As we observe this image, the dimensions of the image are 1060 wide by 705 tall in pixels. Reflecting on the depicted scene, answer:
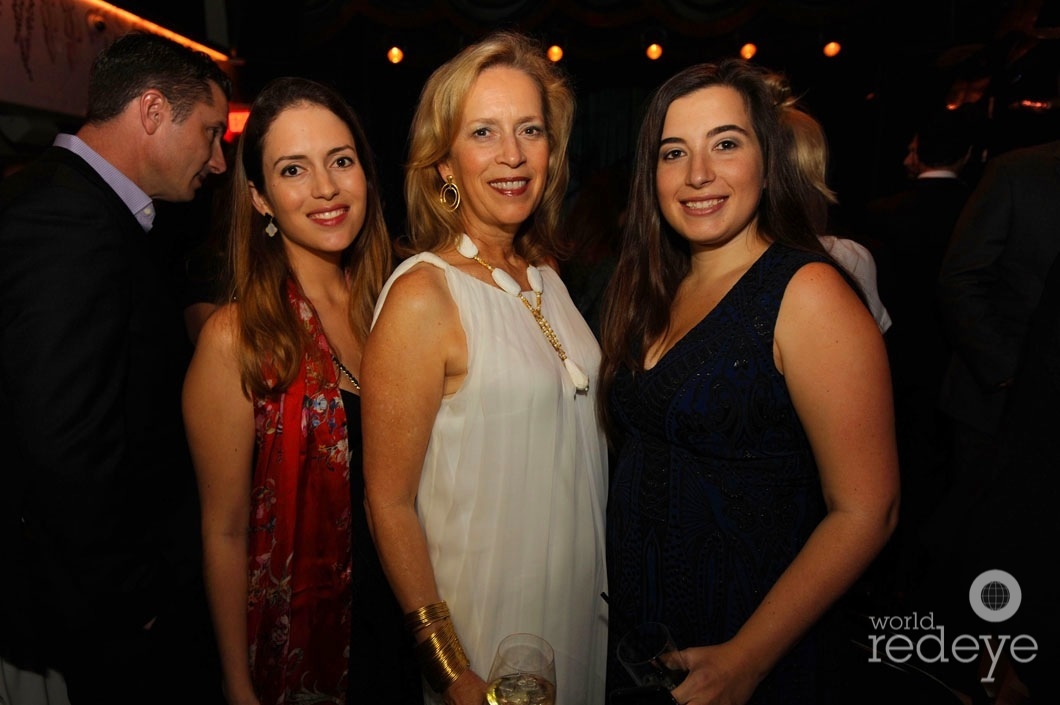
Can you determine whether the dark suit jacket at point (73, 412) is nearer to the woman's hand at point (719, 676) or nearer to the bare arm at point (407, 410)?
the bare arm at point (407, 410)

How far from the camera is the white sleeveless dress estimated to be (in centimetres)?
168

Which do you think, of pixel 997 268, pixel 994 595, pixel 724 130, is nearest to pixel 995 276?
pixel 997 268

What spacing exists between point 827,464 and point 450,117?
1.17 metres

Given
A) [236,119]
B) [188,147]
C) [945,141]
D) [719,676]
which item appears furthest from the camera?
[236,119]

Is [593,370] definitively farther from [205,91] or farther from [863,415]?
[205,91]

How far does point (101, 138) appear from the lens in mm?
2215

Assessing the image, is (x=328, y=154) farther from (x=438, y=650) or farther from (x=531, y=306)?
(x=438, y=650)

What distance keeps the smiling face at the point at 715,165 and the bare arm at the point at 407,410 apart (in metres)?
0.58

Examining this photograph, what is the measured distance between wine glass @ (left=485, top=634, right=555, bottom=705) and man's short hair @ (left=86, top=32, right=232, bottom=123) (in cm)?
195

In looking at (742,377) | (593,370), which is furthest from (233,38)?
(742,377)

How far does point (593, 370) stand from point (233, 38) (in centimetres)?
560

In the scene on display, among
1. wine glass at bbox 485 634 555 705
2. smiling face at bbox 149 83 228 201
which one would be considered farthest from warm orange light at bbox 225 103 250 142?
wine glass at bbox 485 634 555 705

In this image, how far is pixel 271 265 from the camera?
1966 mm

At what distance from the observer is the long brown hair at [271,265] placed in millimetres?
1805
